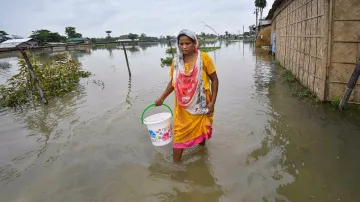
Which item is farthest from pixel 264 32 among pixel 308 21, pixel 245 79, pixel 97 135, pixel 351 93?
pixel 97 135

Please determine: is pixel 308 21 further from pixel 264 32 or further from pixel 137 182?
pixel 264 32

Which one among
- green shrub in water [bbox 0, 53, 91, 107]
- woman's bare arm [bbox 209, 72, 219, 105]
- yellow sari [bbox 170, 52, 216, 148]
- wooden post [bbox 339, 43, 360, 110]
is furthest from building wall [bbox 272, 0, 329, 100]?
green shrub in water [bbox 0, 53, 91, 107]

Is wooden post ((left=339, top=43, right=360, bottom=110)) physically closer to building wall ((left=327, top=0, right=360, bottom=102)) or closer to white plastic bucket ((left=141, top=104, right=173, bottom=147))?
building wall ((left=327, top=0, right=360, bottom=102))

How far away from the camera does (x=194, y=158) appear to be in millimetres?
3318

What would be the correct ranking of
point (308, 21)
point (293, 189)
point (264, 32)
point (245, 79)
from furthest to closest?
point (264, 32)
point (245, 79)
point (308, 21)
point (293, 189)

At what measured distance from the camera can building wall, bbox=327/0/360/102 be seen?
4.40 metres

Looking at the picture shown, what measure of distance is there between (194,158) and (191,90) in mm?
1038

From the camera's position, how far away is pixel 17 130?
4.84 meters

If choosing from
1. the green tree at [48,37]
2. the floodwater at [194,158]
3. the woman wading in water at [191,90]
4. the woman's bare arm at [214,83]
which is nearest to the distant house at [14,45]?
the floodwater at [194,158]

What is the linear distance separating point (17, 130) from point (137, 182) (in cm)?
340

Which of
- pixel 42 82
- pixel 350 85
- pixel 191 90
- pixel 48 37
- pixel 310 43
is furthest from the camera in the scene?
pixel 48 37

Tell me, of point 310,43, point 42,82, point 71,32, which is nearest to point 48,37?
point 71,32

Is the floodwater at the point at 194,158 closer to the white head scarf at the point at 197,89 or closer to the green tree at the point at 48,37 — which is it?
the white head scarf at the point at 197,89

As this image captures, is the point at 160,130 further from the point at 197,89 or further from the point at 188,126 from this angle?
the point at 197,89
